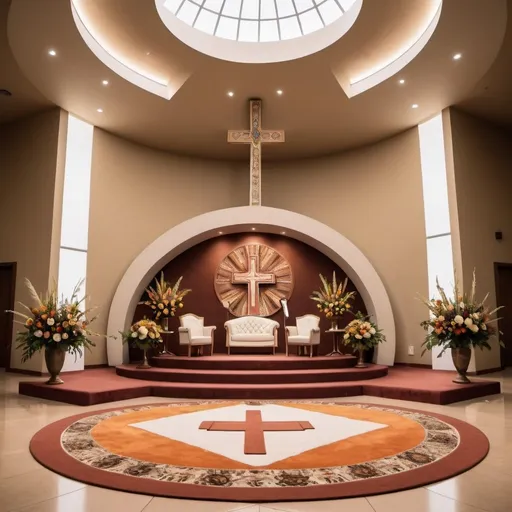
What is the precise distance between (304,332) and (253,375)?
226 centimetres

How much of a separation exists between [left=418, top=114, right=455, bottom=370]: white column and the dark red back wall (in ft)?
Result: 5.49

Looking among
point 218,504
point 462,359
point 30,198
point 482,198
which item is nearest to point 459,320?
point 462,359

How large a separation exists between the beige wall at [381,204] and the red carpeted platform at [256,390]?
2.36 metres

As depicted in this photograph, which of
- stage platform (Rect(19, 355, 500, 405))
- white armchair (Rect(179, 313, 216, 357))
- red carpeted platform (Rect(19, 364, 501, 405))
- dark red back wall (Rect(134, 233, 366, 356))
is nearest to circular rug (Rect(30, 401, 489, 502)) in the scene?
red carpeted platform (Rect(19, 364, 501, 405))

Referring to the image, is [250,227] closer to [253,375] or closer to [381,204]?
[381,204]

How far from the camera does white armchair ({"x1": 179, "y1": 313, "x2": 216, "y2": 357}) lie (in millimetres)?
7739

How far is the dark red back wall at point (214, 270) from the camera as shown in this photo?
933cm

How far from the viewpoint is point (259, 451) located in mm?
3395

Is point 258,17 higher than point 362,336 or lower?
higher

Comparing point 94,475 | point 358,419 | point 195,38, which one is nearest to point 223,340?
point 358,419

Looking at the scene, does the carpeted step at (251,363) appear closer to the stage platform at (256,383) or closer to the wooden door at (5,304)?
the stage platform at (256,383)

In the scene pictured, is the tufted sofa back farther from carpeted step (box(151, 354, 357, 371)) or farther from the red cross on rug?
the red cross on rug

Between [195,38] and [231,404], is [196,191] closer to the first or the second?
[195,38]

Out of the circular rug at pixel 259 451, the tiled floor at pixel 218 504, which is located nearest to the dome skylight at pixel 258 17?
the circular rug at pixel 259 451
